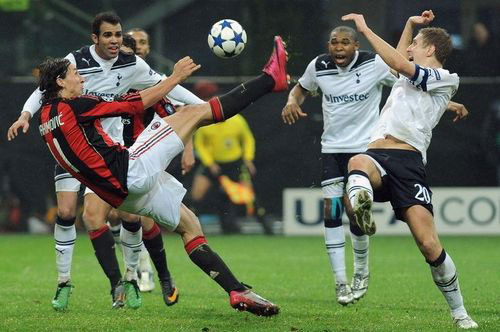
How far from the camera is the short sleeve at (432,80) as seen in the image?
7512 mm

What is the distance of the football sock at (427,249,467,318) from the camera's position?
291 inches

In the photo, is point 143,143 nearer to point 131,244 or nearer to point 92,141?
point 92,141

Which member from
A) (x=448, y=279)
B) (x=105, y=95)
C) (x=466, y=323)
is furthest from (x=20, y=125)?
(x=466, y=323)

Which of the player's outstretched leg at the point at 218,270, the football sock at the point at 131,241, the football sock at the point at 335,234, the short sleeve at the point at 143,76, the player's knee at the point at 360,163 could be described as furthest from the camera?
the football sock at the point at 335,234

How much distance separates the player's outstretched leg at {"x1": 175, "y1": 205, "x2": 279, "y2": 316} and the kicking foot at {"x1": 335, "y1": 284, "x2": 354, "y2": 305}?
5.19 ft

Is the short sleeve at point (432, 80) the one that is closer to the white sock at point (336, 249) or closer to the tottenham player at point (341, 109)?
the tottenham player at point (341, 109)

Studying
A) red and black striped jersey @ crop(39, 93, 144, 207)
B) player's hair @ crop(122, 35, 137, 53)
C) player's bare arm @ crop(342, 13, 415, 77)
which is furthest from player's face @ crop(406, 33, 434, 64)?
player's hair @ crop(122, 35, 137, 53)

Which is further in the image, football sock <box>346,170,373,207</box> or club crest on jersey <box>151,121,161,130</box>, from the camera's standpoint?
club crest on jersey <box>151,121,161,130</box>

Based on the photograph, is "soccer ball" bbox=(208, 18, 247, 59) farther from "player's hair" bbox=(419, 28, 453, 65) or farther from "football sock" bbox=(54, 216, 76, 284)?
"football sock" bbox=(54, 216, 76, 284)

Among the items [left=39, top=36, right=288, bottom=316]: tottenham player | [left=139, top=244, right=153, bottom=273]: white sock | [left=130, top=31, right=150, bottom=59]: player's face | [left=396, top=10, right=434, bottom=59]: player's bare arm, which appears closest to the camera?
[left=39, top=36, right=288, bottom=316]: tottenham player

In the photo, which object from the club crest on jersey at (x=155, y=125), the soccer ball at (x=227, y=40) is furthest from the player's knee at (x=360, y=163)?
the soccer ball at (x=227, y=40)

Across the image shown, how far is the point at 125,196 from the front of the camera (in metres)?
7.73

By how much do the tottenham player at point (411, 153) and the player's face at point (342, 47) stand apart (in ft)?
5.81

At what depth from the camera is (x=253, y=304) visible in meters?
7.56
